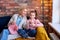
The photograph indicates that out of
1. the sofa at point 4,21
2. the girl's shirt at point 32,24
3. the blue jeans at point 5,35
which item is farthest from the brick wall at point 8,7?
the blue jeans at point 5,35

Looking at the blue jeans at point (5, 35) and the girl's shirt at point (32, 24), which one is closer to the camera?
the blue jeans at point (5, 35)

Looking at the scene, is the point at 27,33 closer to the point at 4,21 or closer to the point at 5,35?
the point at 5,35

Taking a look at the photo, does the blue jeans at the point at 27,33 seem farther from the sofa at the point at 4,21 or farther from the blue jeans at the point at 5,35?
the sofa at the point at 4,21

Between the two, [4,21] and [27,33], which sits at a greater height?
[4,21]

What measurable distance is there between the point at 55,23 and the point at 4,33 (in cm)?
126

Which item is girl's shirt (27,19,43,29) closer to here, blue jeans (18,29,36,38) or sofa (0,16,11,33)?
blue jeans (18,29,36,38)

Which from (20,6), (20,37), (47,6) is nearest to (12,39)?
(20,37)

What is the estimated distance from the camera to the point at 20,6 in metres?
3.52

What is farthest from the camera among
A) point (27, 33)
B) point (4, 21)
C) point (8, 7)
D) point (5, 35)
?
point (8, 7)

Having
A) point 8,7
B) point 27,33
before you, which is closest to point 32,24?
point 27,33

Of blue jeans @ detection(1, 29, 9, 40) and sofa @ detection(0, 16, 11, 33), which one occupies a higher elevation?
sofa @ detection(0, 16, 11, 33)

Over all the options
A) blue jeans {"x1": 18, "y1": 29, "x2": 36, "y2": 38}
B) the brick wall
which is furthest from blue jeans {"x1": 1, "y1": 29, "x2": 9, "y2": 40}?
the brick wall

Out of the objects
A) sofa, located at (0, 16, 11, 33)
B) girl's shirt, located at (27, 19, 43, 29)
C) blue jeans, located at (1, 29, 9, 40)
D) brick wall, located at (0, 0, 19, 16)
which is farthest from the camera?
brick wall, located at (0, 0, 19, 16)

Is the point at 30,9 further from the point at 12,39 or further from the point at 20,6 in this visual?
the point at 12,39
